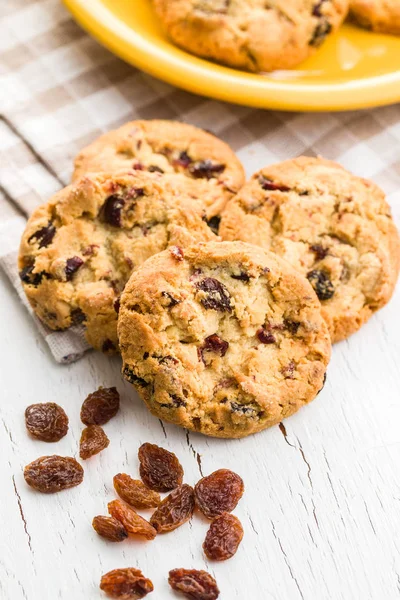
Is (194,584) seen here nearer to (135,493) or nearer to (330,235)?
(135,493)

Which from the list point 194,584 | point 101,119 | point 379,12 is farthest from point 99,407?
point 379,12

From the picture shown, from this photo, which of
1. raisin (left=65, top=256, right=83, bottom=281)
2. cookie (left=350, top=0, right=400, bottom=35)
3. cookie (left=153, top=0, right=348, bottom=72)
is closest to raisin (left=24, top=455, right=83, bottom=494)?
raisin (left=65, top=256, right=83, bottom=281)

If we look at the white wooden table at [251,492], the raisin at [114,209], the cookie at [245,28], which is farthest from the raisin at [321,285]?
the cookie at [245,28]

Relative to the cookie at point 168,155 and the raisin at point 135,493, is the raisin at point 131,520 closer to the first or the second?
the raisin at point 135,493

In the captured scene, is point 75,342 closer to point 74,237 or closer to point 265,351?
point 74,237

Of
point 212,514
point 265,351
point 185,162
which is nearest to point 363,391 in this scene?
point 265,351

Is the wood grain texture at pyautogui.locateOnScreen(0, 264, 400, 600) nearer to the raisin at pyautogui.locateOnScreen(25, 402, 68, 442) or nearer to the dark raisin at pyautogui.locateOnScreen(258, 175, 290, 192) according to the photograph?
the raisin at pyautogui.locateOnScreen(25, 402, 68, 442)

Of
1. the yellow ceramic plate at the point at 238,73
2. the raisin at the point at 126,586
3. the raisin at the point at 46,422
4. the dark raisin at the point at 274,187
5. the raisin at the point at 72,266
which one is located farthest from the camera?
the yellow ceramic plate at the point at 238,73

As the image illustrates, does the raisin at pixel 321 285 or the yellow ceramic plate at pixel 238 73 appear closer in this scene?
the raisin at pixel 321 285
